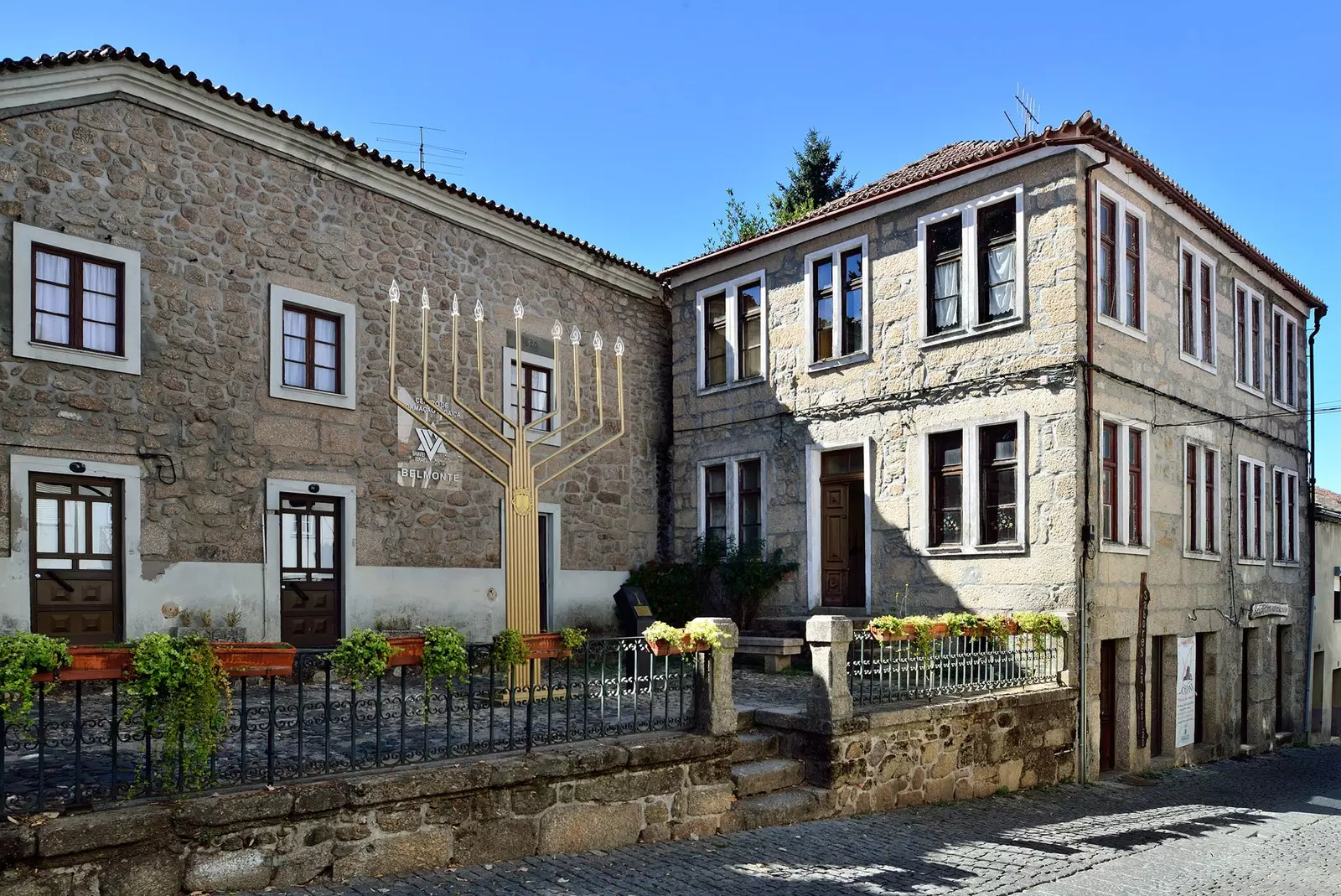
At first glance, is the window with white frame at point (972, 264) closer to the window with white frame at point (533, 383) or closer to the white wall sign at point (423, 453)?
the window with white frame at point (533, 383)

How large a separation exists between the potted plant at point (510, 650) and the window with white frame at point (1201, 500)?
1048 centimetres

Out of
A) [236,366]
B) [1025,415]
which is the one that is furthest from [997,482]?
[236,366]

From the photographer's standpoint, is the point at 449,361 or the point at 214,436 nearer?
the point at 214,436

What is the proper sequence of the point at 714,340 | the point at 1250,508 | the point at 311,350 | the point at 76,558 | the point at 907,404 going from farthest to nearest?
the point at 714,340, the point at 1250,508, the point at 907,404, the point at 311,350, the point at 76,558

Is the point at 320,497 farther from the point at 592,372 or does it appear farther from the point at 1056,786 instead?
the point at 1056,786

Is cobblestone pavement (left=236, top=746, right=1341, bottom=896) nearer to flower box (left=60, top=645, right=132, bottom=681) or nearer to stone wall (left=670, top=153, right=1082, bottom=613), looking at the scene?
flower box (left=60, top=645, right=132, bottom=681)

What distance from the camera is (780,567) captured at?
1507 centimetres

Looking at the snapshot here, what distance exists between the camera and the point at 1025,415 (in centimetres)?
1255

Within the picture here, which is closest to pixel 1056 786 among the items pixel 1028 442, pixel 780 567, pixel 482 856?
pixel 1028 442

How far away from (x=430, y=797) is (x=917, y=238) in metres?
10.1

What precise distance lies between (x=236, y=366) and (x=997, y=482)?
9.00m

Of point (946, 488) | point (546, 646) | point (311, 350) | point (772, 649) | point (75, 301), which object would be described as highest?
point (75, 301)

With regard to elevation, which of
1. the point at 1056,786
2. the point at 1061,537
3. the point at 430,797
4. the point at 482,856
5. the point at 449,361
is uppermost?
the point at 449,361

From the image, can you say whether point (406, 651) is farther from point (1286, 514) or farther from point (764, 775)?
point (1286, 514)
